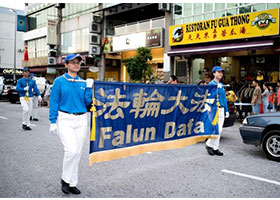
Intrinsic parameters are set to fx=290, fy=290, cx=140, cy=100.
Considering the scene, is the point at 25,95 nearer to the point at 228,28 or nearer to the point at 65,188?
the point at 65,188

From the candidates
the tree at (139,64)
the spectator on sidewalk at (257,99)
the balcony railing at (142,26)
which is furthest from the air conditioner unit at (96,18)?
the spectator on sidewalk at (257,99)

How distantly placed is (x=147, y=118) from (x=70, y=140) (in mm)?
1661

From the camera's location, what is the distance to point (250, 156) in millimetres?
6375

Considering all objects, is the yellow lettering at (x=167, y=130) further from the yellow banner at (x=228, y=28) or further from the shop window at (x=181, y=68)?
the shop window at (x=181, y=68)

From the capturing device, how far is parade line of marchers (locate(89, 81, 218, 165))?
14.6ft

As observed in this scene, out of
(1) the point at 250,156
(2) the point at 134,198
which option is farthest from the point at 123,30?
(2) the point at 134,198

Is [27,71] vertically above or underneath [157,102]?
above

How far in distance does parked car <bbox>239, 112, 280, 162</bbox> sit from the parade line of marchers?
725mm

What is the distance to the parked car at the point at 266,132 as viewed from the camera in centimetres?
596

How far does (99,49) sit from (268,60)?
14862mm

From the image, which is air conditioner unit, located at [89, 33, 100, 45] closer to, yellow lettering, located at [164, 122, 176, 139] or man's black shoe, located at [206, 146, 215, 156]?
man's black shoe, located at [206, 146, 215, 156]


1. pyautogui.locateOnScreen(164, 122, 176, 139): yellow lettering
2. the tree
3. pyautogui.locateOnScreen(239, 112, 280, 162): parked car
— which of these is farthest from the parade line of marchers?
the tree

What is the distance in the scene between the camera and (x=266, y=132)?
6188 millimetres

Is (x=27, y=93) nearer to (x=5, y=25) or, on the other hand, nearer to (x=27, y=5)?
(x=27, y=5)
